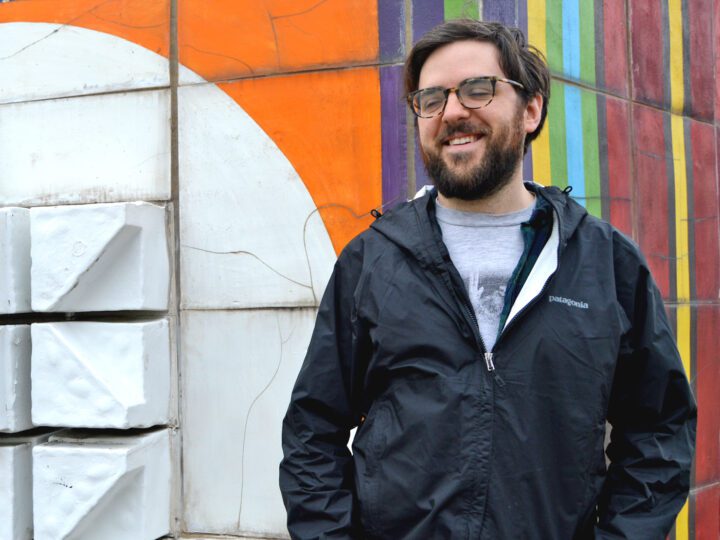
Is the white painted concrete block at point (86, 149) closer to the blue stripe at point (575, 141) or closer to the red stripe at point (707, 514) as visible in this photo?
the blue stripe at point (575, 141)

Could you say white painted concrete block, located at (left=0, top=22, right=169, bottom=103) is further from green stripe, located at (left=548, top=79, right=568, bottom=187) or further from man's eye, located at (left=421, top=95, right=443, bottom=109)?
man's eye, located at (left=421, top=95, right=443, bottom=109)

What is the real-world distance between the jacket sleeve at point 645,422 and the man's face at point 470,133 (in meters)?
0.35

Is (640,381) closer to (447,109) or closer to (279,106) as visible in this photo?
(447,109)

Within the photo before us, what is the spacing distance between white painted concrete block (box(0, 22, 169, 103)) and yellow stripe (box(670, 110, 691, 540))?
259 centimetres

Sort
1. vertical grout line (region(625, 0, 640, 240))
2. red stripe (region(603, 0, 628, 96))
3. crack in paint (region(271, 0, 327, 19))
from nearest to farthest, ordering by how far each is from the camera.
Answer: crack in paint (region(271, 0, 327, 19)) → red stripe (region(603, 0, 628, 96)) → vertical grout line (region(625, 0, 640, 240))

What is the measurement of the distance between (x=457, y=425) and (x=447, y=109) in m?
0.70

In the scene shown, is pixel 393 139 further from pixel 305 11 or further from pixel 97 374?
pixel 97 374

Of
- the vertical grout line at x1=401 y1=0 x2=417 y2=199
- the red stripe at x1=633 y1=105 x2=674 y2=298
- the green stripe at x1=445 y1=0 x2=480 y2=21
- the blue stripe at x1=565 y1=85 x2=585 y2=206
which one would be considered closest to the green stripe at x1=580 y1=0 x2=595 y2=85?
the blue stripe at x1=565 y1=85 x2=585 y2=206

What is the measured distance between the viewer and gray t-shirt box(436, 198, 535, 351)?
2117 mm

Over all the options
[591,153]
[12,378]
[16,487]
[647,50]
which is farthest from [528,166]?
[16,487]

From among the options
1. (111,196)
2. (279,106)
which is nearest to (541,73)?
(279,106)

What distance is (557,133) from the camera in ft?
13.1

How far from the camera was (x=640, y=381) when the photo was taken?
212 cm

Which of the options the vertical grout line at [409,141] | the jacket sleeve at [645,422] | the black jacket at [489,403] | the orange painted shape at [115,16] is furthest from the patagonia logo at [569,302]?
the orange painted shape at [115,16]
